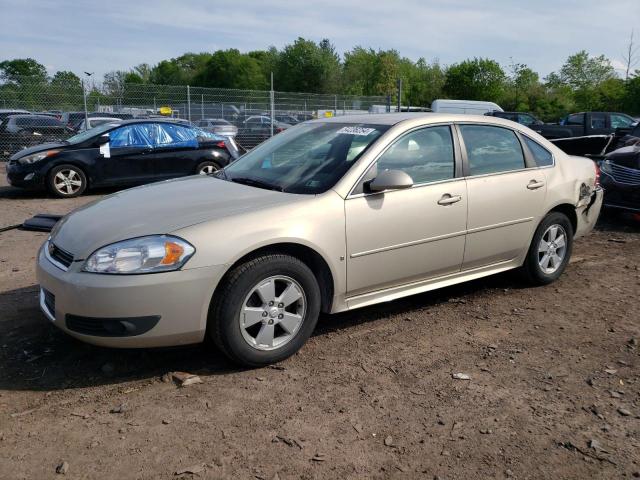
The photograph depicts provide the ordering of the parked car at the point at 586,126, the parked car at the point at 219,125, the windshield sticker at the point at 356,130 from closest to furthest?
the windshield sticker at the point at 356,130 < the parked car at the point at 586,126 < the parked car at the point at 219,125

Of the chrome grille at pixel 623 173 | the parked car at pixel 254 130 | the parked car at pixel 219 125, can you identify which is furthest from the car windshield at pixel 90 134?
the chrome grille at pixel 623 173

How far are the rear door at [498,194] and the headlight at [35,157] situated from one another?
819 centimetres

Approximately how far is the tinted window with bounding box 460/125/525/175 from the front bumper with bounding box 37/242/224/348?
235 centimetres

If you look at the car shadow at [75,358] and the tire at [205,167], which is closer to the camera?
the car shadow at [75,358]

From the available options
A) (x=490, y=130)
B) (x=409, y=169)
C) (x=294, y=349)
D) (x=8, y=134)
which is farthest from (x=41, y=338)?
(x=8, y=134)

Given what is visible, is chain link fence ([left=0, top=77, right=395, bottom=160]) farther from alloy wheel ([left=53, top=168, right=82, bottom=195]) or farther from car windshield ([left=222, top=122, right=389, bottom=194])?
car windshield ([left=222, top=122, right=389, bottom=194])

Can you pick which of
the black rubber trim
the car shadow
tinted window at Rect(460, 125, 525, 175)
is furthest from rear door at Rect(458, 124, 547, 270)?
the black rubber trim

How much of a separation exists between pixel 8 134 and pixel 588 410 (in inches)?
586

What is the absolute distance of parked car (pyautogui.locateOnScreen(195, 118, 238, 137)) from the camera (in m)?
17.6

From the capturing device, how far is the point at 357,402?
3.18 m

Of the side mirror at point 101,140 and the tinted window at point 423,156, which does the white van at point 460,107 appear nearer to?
the side mirror at point 101,140

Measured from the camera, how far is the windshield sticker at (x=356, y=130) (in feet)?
13.8

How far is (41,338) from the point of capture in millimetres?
3912

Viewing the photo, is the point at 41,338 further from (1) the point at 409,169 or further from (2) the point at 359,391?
(1) the point at 409,169
